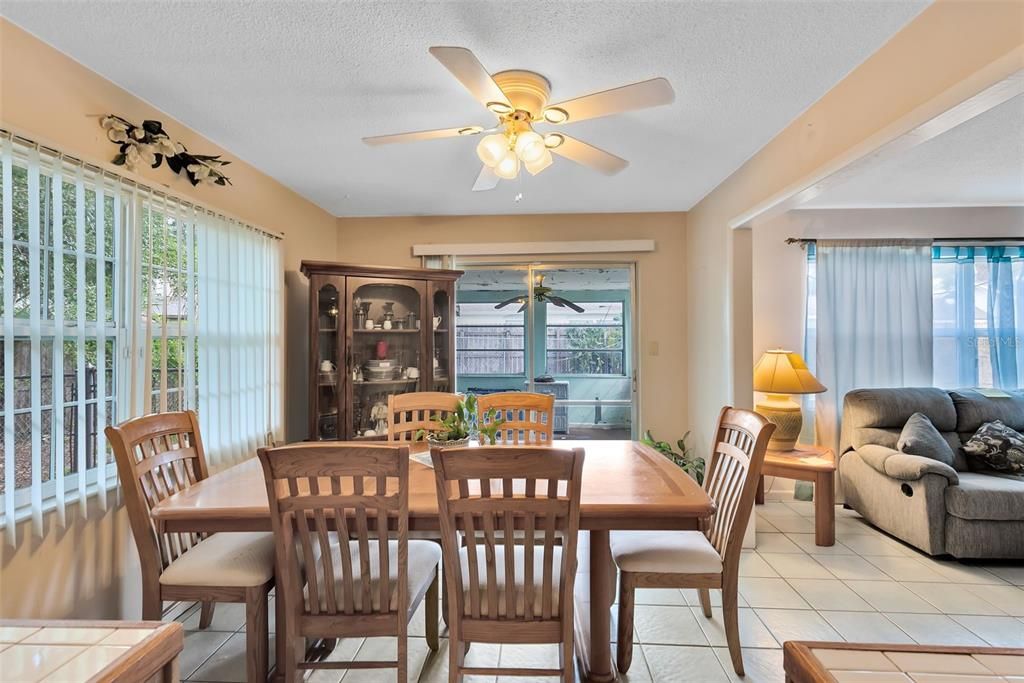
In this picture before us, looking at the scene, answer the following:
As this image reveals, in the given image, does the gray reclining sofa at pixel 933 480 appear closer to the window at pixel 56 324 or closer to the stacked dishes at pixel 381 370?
the stacked dishes at pixel 381 370

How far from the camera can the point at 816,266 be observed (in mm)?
3668

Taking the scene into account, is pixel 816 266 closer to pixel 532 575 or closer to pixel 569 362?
pixel 569 362

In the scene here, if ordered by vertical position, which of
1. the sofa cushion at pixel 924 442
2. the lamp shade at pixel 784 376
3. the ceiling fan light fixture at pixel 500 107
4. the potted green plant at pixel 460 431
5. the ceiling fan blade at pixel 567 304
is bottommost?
the sofa cushion at pixel 924 442

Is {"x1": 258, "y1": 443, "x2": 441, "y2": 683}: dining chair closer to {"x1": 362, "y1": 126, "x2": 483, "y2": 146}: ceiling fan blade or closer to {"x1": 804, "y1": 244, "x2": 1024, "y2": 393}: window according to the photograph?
{"x1": 362, "y1": 126, "x2": 483, "y2": 146}: ceiling fan blade

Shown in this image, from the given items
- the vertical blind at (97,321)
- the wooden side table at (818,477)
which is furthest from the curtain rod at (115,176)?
the wooden side table at (818,477)

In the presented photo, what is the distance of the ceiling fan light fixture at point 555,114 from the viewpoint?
5.31 feet

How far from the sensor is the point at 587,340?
407 cm

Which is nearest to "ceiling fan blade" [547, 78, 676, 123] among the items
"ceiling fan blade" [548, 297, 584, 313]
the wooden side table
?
the wooden side table

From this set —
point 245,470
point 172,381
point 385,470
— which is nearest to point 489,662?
point 385,470

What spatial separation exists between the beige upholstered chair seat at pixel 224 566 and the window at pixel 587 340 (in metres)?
2.71

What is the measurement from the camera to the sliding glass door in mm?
4031

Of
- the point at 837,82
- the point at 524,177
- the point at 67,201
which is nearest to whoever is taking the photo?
the point at 67,201

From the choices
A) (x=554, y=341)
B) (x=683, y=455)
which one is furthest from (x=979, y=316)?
(x=554, y=341)

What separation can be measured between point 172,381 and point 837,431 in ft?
14.2
